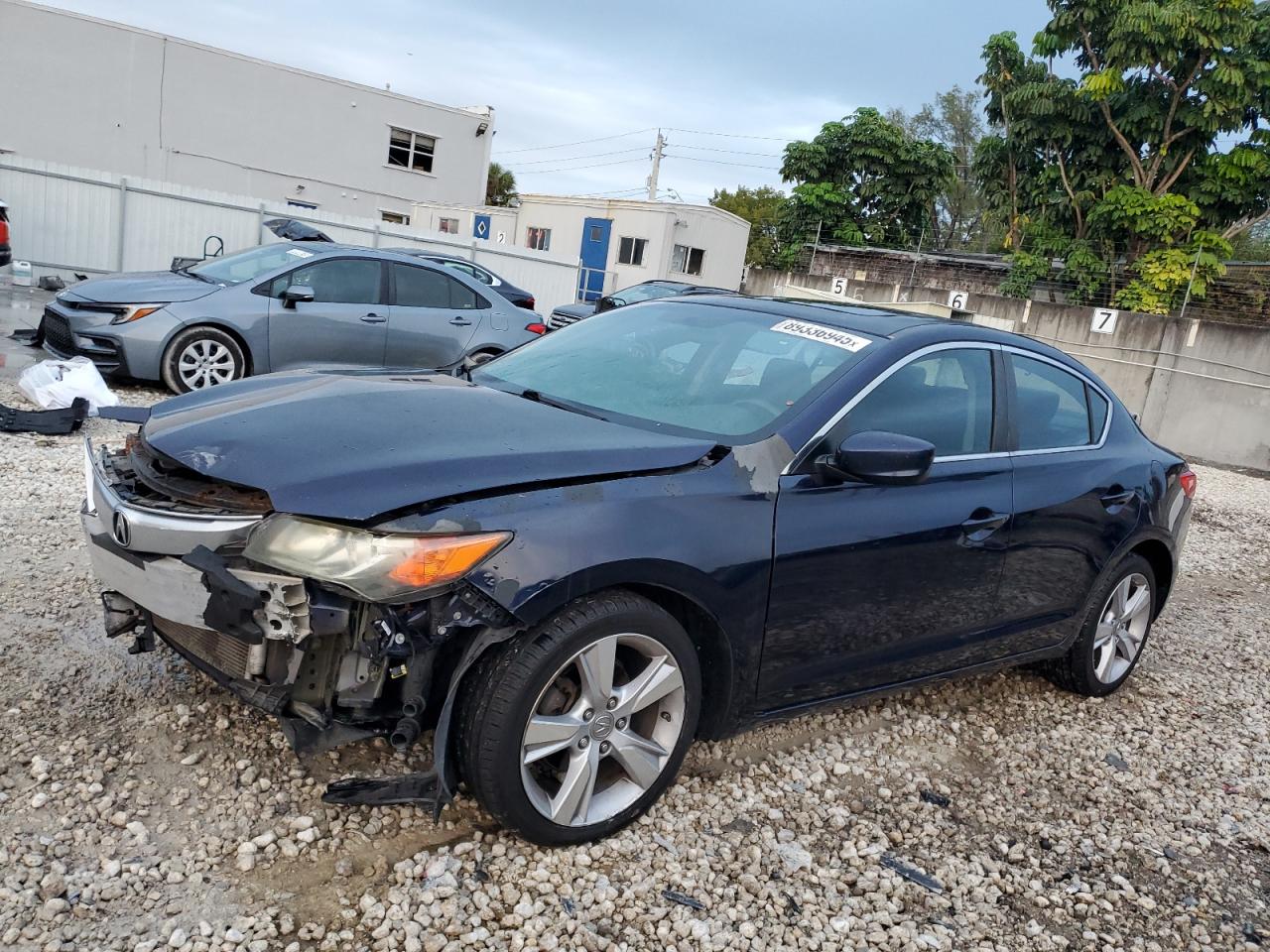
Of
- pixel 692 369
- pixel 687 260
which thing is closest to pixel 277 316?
pixel 692 369

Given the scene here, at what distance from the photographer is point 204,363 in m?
8.32

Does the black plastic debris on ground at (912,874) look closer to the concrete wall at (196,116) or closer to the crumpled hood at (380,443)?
the crumpled hood at (380,443)

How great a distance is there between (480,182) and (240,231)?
19.8 metres

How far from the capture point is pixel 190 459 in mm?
2768

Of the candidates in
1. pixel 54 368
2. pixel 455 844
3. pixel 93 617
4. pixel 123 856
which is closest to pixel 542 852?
pixel 455 844

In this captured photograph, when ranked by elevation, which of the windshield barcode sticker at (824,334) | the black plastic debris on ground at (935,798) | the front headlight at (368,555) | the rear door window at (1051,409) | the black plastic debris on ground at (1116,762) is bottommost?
the black plastic debris on ground at (935,798)

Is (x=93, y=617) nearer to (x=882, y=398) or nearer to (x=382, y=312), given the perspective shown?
(x=882, y=398)

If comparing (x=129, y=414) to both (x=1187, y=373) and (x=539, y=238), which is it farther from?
(x=539, y=238)

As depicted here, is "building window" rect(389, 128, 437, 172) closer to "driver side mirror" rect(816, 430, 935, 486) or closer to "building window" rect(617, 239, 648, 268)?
"building window" rect(617, 239, 648, 268)

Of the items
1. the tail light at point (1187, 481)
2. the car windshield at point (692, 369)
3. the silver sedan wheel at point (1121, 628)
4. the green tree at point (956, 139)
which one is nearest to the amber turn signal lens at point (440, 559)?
the car windshield at point (692, 369)

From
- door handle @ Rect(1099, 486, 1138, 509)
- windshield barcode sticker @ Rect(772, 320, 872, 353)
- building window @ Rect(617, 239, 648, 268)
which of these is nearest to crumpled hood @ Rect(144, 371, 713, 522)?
windshield barcode sticker @ Rect(772, 320, 872, 353)

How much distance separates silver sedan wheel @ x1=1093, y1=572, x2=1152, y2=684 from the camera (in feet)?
15.0

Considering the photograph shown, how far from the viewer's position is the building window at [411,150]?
3266 cm

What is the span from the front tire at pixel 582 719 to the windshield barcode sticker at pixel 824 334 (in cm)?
130
